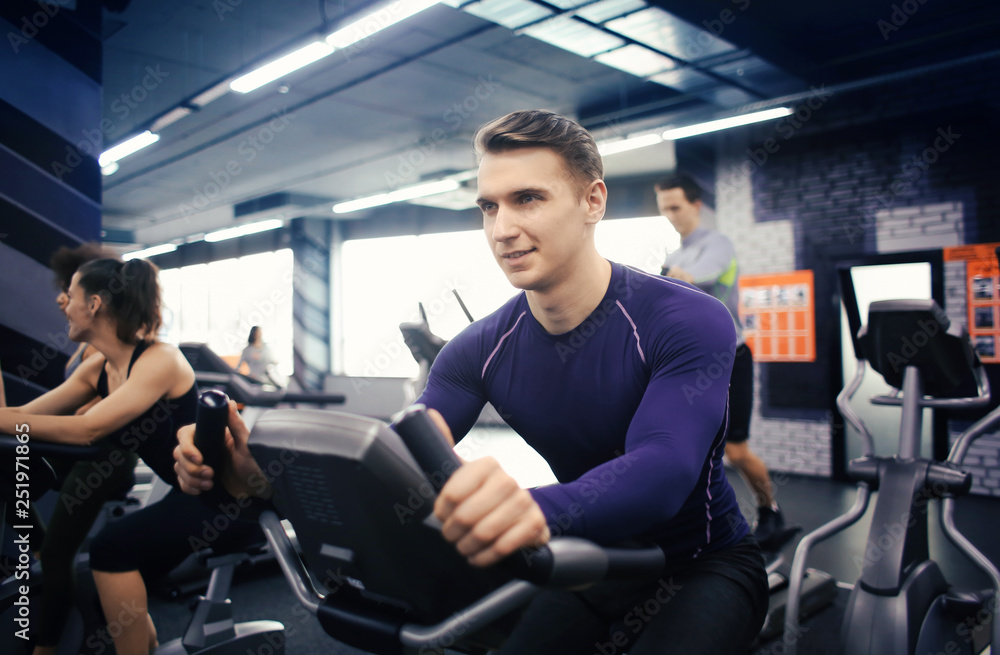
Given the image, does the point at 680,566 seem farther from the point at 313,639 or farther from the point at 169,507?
the point at 313,639

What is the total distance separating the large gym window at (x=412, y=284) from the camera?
355 inches

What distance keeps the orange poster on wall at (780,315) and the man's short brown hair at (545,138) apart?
517cm

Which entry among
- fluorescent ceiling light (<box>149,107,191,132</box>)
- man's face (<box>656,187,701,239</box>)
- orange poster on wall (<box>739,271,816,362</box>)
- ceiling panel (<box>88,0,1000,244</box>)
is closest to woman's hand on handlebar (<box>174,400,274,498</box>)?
man's face (<box>656,187,701,239</box>)

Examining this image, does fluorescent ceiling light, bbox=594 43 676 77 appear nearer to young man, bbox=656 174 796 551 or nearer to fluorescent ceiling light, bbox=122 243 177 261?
young man, bbox=656 174 796 551

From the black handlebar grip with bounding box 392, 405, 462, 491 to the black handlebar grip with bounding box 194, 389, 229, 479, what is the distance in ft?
1.40

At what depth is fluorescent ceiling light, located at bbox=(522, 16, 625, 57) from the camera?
171 inches

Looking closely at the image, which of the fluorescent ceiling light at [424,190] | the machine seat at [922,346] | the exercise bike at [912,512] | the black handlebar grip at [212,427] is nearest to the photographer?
the black handlebar grip at [212,427]

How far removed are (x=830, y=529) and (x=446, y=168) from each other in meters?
7.90

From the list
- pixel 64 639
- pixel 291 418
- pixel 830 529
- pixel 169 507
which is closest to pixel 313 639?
pixel 64 639

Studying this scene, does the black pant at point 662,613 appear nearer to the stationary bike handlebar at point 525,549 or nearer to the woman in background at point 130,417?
the stationary bike handlebar at point 525,549

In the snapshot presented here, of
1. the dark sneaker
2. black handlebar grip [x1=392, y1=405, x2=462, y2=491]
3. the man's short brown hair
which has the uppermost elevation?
the man's short brown hair

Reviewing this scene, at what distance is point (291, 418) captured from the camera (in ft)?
2.50

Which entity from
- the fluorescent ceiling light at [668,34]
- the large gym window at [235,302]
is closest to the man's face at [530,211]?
the fluorescent ceiling light at [668,34]

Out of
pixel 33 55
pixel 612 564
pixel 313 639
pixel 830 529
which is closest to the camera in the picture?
pixel 612 564
